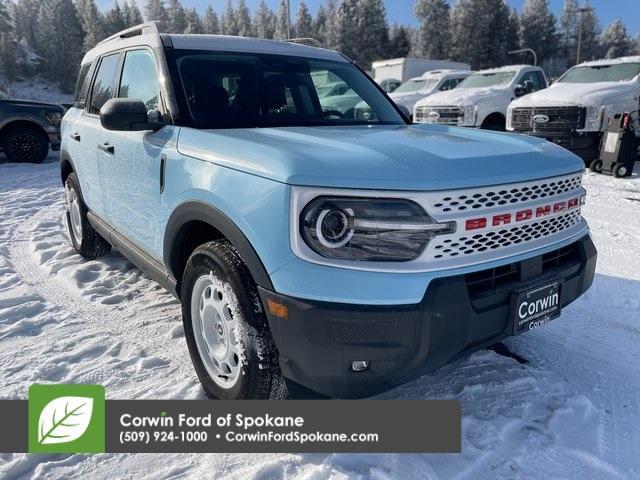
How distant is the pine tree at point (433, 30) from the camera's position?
63.3 metres

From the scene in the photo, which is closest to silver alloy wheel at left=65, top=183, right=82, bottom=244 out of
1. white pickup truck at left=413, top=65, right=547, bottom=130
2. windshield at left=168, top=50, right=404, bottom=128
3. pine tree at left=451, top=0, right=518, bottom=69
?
windshield at left=168, top=50, right=404, bottom=128

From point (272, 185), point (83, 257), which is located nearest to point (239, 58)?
point (272, 185)

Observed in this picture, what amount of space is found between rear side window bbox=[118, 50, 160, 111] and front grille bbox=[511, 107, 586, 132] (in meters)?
8.25

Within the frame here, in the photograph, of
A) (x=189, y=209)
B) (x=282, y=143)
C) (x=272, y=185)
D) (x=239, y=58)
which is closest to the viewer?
(x=272, y=185)

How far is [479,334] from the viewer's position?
6.48 ft

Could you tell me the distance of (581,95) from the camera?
9.26 m

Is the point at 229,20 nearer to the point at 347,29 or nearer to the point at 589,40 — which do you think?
the point at 347,29

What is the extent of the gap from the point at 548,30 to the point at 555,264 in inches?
3132

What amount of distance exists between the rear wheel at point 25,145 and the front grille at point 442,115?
8.78 meters

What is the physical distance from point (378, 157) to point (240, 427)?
4.26ft

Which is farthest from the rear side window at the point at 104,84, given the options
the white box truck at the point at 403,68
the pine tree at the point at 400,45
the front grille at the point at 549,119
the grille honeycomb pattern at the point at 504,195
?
the pine tree at the point at 400,45

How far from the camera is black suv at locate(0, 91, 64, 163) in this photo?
1043 cm

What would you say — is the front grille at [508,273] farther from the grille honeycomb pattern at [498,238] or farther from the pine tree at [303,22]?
the pine tree at [303,22]

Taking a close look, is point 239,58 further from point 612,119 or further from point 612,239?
point 612,119
